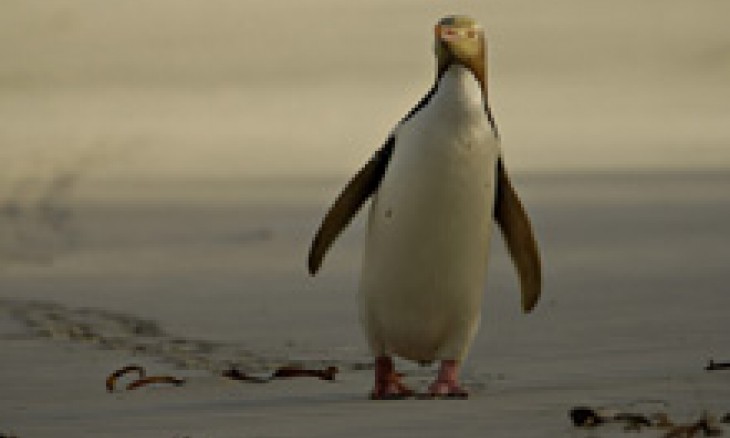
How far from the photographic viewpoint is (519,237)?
7.14 m

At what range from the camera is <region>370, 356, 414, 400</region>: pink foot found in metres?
6.98

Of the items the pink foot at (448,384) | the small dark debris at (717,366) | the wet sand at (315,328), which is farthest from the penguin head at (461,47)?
the small dark debris at (717,366)

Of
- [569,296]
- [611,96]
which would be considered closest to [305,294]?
[569,296]

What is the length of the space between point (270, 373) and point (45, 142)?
19704mm

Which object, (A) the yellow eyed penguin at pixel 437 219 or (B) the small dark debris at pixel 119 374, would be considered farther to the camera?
(B) the small dark debris at pixel 119 374

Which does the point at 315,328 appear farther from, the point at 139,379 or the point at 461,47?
the point at 461,47

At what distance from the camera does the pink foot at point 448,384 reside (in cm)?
689

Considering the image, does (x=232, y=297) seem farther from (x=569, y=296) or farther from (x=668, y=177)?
(x=668, y=177)

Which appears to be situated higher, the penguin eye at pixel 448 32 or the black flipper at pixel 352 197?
the penguin eye at pixel 448 32

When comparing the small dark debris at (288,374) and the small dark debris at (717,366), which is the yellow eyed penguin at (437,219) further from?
the small dark debris at (717,366)

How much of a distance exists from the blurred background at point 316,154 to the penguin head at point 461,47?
1.48m

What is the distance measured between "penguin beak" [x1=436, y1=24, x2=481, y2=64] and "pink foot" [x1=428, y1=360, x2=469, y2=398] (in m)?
0.87

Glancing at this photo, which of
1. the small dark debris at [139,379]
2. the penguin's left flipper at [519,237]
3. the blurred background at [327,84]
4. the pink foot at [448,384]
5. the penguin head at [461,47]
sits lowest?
the pink foot at [448,384]

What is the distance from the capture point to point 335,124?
29203 millimetres
